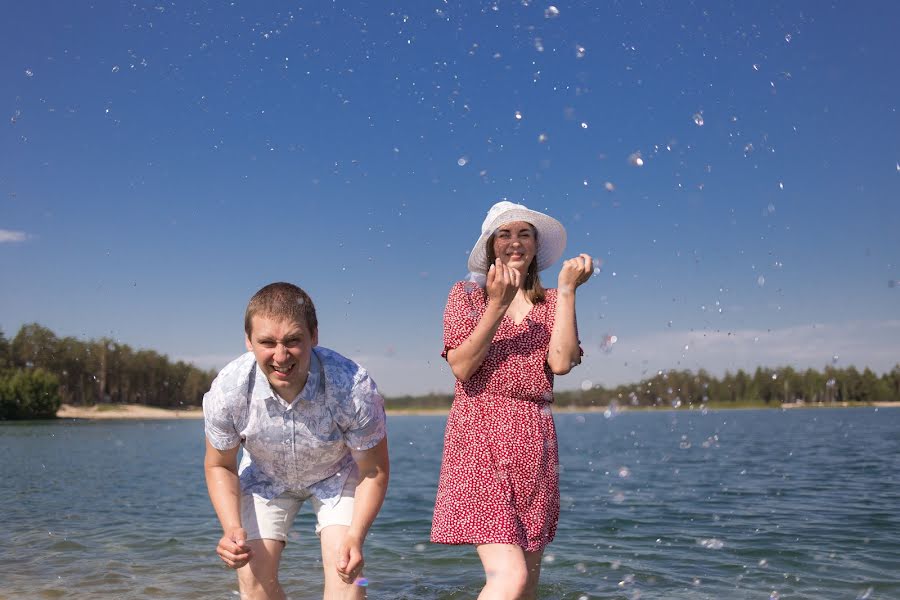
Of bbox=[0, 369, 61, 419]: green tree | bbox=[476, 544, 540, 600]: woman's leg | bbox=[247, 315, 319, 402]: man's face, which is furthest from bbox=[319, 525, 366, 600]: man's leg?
bbox=[0, 369, 61, 419]: green tree

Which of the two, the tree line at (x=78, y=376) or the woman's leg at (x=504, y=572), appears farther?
the tree line at (x=78, y=376)

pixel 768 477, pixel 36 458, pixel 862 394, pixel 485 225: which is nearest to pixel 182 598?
pixel 485 225

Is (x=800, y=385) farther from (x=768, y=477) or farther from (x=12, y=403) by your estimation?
(x=12, y=403)

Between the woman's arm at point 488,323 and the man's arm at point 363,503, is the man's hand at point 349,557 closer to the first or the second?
the man's arm at point 363,503

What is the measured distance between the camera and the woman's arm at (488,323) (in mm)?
3902

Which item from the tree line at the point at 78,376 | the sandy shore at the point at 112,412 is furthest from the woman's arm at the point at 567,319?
the sandy shore at the point at 112,412

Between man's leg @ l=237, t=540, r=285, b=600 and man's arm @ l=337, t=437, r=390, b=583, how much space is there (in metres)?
0.44

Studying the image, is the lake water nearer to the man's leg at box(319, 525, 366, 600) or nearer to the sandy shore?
the man's leg at box(319, 525, 366, 600)

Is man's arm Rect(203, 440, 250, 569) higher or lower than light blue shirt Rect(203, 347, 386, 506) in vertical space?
lower

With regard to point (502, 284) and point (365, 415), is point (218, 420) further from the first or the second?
point (502, 284)

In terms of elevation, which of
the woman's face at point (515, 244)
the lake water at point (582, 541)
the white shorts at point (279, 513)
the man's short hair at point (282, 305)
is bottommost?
the lake water at point (582, 541)

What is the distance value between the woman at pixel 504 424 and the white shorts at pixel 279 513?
481 millimetres

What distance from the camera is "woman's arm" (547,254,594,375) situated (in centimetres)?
414

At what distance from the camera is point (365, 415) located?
3.97 metres
